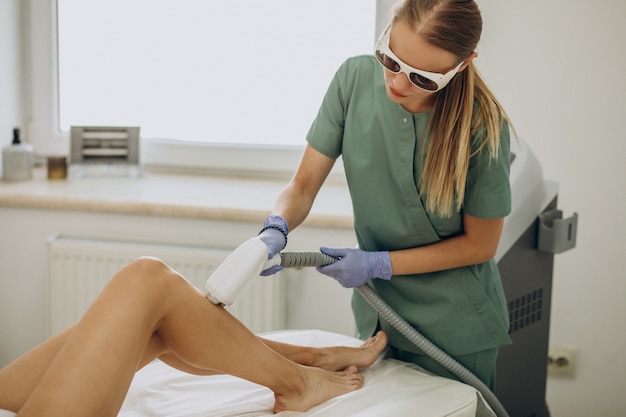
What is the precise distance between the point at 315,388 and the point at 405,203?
43 cm

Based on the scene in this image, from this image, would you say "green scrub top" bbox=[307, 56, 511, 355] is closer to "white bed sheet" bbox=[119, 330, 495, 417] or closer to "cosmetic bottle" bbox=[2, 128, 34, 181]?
"white bed sheet" bbox=[119, 330, 495, 417]

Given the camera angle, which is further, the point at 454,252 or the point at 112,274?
the point at 112,274

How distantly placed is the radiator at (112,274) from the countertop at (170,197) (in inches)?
4.5

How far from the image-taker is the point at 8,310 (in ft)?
8.42

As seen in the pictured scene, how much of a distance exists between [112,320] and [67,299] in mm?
1198

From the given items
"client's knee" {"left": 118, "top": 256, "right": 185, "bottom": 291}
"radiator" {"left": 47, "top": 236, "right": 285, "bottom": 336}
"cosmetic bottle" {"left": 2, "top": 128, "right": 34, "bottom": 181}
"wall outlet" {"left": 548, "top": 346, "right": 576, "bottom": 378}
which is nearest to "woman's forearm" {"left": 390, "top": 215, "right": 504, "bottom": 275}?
"client's knee" {"left": 118, "top": 256, "right": 185, "bottom": 291}

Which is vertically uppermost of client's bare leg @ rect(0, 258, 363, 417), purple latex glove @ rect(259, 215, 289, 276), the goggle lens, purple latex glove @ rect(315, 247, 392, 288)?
the goggle lens

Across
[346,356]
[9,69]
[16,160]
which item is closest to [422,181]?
[346,356]

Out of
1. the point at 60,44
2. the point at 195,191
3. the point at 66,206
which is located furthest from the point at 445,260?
the point at 60,44

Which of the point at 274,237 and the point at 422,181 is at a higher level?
the point at 422,181

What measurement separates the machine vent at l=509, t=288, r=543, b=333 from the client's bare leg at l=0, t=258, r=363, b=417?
1.63 ft

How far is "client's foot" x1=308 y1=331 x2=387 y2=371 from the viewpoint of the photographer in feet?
5.49

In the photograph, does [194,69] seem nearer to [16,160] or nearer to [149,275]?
[16,160]

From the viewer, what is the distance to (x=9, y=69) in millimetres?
2691
